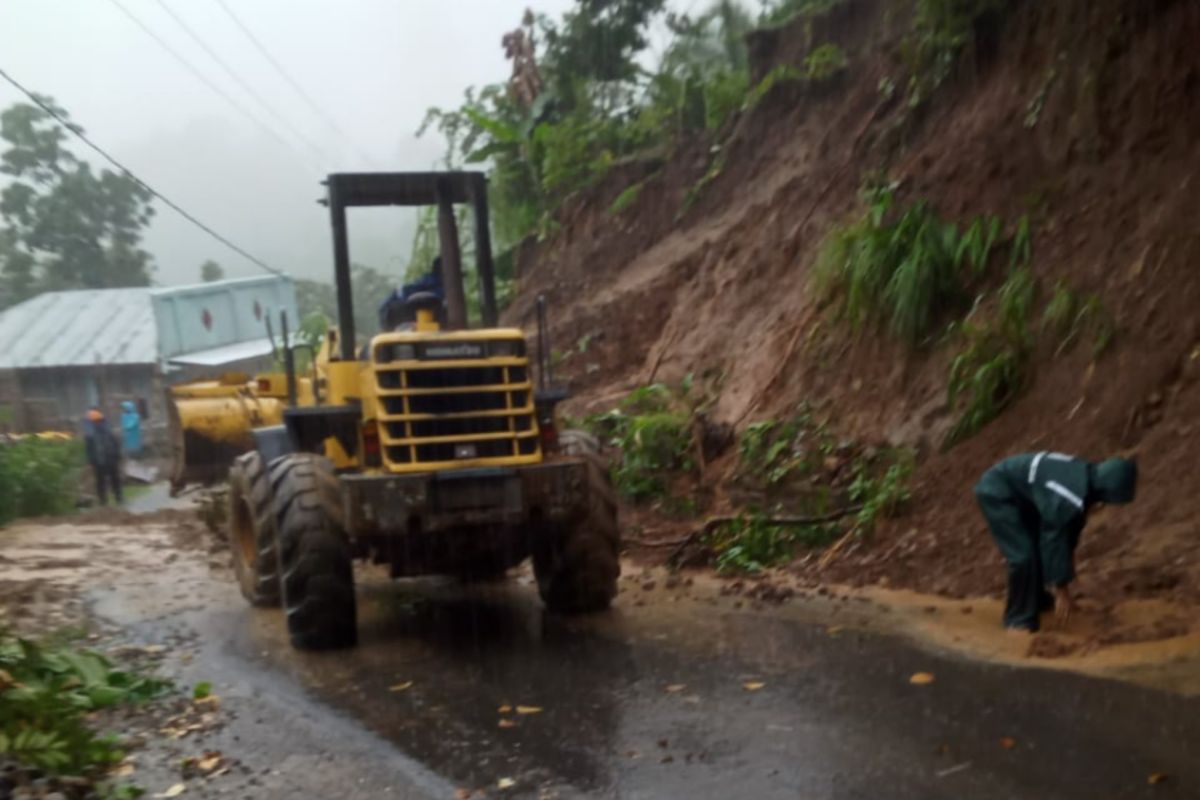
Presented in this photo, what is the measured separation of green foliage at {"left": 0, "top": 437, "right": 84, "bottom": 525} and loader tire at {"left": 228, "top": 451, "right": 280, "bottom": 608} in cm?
810

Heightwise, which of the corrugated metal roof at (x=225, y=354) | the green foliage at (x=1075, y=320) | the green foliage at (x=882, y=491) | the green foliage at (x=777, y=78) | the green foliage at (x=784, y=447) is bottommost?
the green foliage at (x=882, y=491)

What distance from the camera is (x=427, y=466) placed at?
815 centimetres

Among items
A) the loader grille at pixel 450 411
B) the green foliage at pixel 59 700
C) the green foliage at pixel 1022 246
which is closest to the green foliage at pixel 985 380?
the green foliage at pixel 1022 246

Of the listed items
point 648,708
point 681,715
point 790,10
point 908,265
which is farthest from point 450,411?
point 790,10

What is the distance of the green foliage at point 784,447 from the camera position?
11148 millimetres

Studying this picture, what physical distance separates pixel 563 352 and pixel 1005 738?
12.4m

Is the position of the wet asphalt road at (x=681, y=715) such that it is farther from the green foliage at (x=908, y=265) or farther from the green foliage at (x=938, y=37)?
the green foliage at (x=938, y=37)

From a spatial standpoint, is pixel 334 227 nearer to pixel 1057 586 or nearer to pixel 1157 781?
pixel 1057 586

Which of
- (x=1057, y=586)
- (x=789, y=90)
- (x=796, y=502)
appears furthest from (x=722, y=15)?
(x=1057, y=586)

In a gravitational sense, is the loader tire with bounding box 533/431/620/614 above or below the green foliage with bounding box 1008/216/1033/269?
below

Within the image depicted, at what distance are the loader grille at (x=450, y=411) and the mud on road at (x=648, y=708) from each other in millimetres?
1274

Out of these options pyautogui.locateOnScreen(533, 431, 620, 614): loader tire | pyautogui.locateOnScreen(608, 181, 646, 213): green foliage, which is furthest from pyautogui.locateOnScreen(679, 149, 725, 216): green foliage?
pyautogui.locateOnScreen(533, 431, 620, 614): loader tire

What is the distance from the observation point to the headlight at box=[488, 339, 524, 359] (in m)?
8.47

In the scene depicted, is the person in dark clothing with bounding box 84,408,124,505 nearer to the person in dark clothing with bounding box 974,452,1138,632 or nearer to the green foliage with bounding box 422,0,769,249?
the green foliage with bounding box 422,0,769,249
